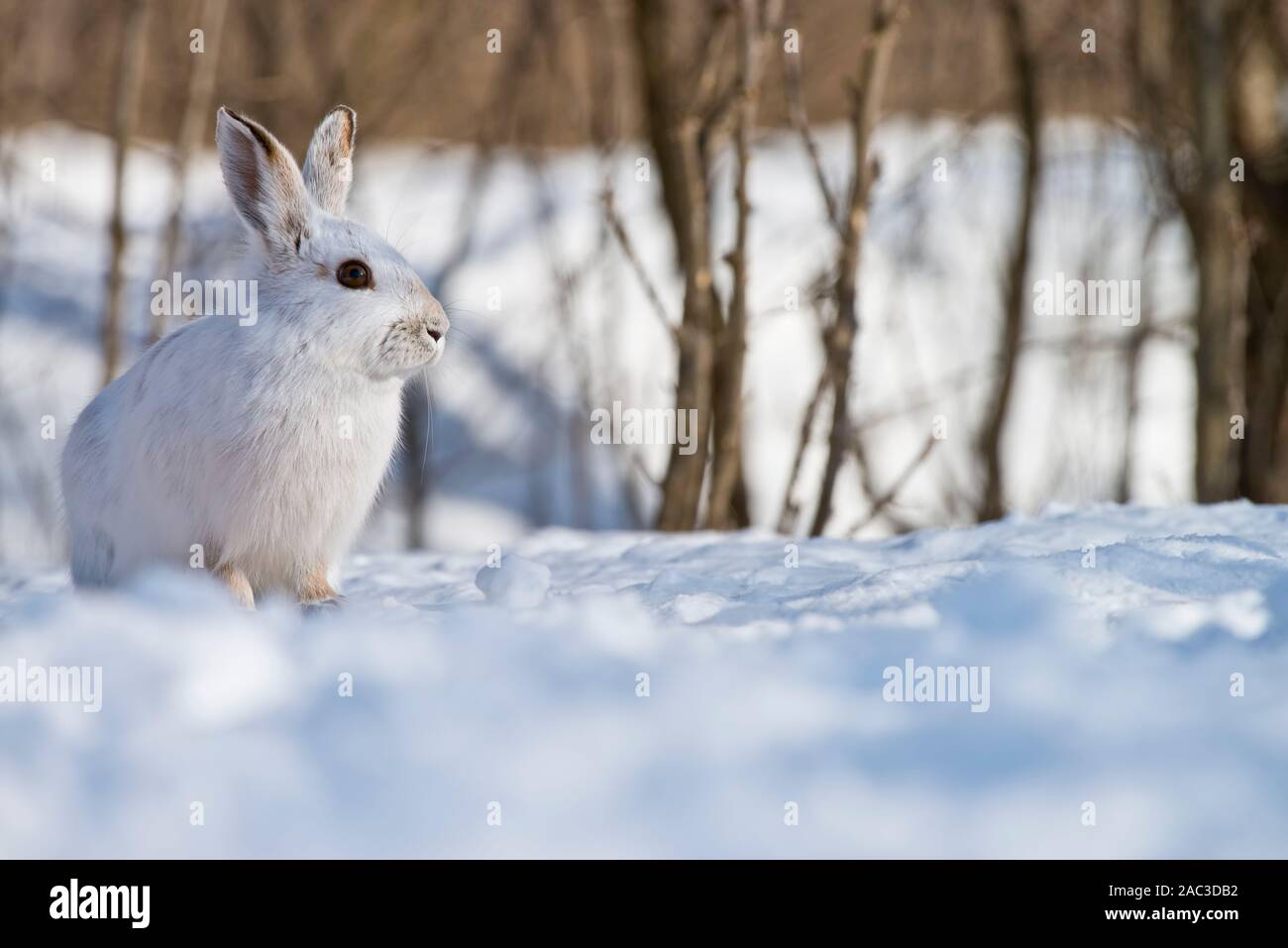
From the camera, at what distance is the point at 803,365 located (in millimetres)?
10305

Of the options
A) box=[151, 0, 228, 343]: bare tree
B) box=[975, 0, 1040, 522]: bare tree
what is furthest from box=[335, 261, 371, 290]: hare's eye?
box=[975, 0, 1040, 522]: bare tree

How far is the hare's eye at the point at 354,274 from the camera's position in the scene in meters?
3.05

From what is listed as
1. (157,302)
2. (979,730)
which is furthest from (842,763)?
(157,302)
